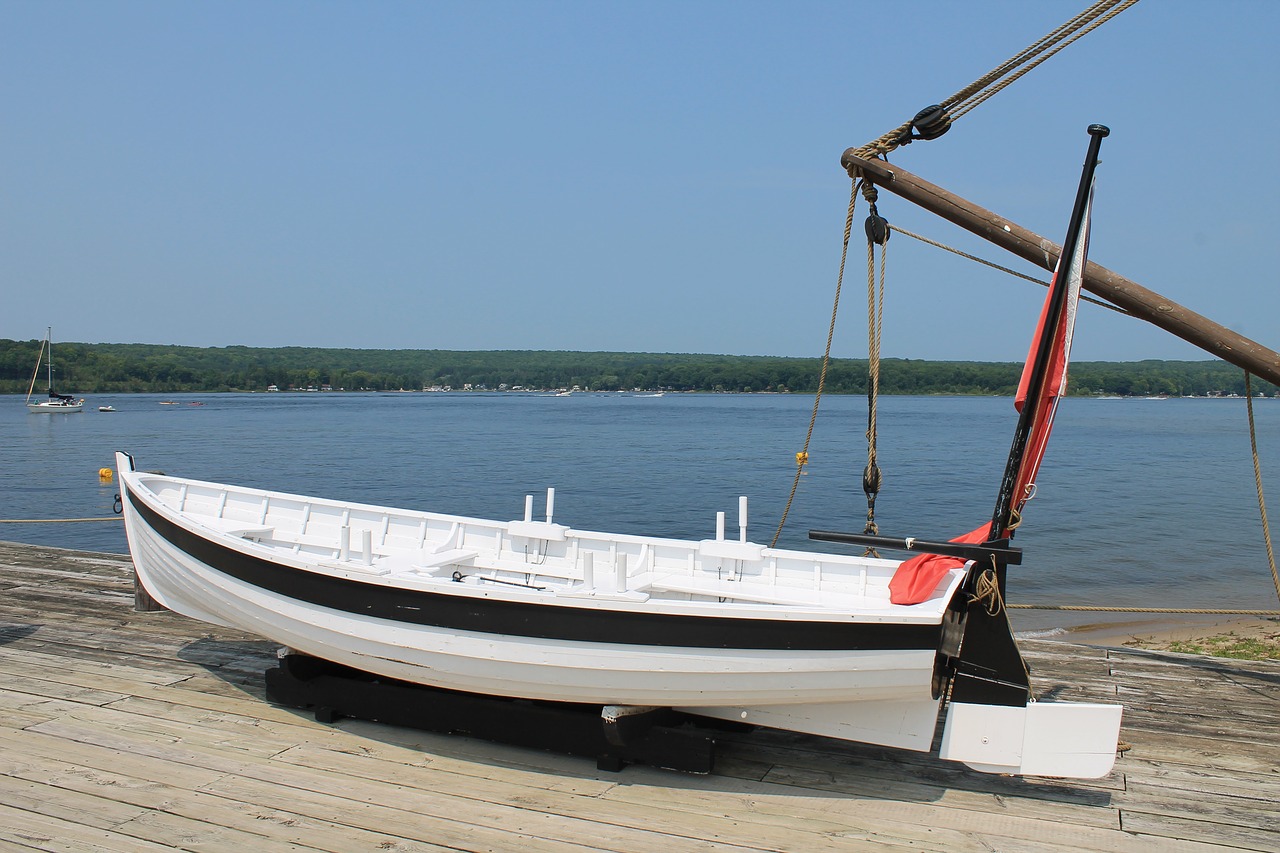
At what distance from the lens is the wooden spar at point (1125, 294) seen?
512 centimetres

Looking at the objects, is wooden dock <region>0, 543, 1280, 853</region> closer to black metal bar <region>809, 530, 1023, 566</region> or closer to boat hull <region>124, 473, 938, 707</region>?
boat hull <region>124, 473, 938, 707</region>

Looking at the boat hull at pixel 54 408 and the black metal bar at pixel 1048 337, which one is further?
the boat hull at pixel 54 408

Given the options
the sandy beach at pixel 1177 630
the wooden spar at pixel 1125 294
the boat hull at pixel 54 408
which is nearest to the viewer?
the wooden spar at pixel 1125 294

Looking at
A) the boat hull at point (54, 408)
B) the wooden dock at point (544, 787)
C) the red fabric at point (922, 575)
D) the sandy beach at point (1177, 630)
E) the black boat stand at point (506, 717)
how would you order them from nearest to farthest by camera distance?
the wooden dock at point (544, 787) < the red fabric at point (922, 575) < the black boat stand at point (506, 717) < the sandy beach at point (1177, 630) < the boat hull at point (54, 408)

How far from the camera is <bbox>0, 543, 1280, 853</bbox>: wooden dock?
163 inches

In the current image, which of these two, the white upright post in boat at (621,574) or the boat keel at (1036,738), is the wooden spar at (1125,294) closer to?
the boat keel at (1036,738)

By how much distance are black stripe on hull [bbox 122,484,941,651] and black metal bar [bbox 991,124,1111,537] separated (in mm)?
752

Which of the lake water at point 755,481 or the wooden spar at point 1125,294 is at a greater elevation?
the wooden spar at point 1125,294

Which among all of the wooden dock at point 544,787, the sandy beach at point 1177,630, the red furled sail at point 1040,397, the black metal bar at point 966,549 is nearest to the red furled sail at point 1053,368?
the red furled sail at point 1040,397

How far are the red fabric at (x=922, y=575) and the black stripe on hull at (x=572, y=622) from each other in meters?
0.42

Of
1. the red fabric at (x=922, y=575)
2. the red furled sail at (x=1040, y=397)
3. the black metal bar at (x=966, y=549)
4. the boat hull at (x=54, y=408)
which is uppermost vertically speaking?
the red furled sail at (x=1040, y=397)

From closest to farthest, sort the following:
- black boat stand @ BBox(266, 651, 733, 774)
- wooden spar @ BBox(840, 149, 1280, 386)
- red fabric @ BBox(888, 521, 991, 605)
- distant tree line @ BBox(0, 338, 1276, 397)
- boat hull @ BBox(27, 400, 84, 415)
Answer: red fabric @ BBox(888, 521, 991, 605) < black boat stand @ BBox(266, 651, 733, 774) < wooden spar @ BBox(840, 149, 1280, 386) < boat hull @ BBox(27, 400, 84, 415) < distant tree line @ BBox(0, 338, 1276, 397)

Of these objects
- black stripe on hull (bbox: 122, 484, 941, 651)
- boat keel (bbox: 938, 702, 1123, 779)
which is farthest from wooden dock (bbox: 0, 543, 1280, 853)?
black stripe on hull (bbox: 122, 484, 941, 651)

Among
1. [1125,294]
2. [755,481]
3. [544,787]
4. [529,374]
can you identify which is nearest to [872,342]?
[1125,294]
